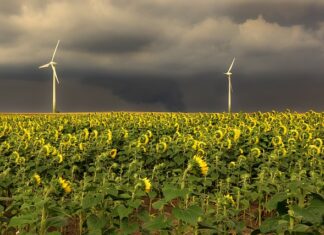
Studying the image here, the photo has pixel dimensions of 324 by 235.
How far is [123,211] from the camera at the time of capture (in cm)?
500

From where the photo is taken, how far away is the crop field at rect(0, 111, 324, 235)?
5043mm

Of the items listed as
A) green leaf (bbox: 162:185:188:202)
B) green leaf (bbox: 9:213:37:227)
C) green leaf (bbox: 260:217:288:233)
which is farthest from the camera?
green leaf (bbox: 9:213:37:227)

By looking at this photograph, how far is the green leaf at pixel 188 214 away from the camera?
4.14m

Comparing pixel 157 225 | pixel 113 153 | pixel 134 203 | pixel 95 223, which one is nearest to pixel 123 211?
pixel 134 203

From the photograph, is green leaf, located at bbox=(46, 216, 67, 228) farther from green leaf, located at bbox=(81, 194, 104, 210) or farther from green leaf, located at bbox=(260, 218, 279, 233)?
green leaf, located at bbox=(260, 218, 279, 233)

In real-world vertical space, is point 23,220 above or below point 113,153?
below

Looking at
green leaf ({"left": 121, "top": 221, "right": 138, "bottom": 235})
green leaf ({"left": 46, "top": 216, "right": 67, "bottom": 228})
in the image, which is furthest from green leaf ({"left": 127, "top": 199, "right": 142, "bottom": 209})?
green leaf ({"left": 46, "top": 216, "right": 67, "bottom": 228})

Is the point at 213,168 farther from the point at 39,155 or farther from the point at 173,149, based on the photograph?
the point at 39,155

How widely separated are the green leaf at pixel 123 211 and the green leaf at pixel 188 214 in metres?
0.85

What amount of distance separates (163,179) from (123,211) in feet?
14.7

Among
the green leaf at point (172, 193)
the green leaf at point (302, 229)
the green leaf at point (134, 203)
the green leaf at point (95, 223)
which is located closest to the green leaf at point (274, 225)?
the green leaf at point (302, 229)

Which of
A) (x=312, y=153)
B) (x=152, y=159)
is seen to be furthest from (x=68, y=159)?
(x=312, y=153)

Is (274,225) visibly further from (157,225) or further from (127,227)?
(127,227)

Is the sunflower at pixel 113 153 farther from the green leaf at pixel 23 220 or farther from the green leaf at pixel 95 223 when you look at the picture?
the green leaf at pixel 23 220
